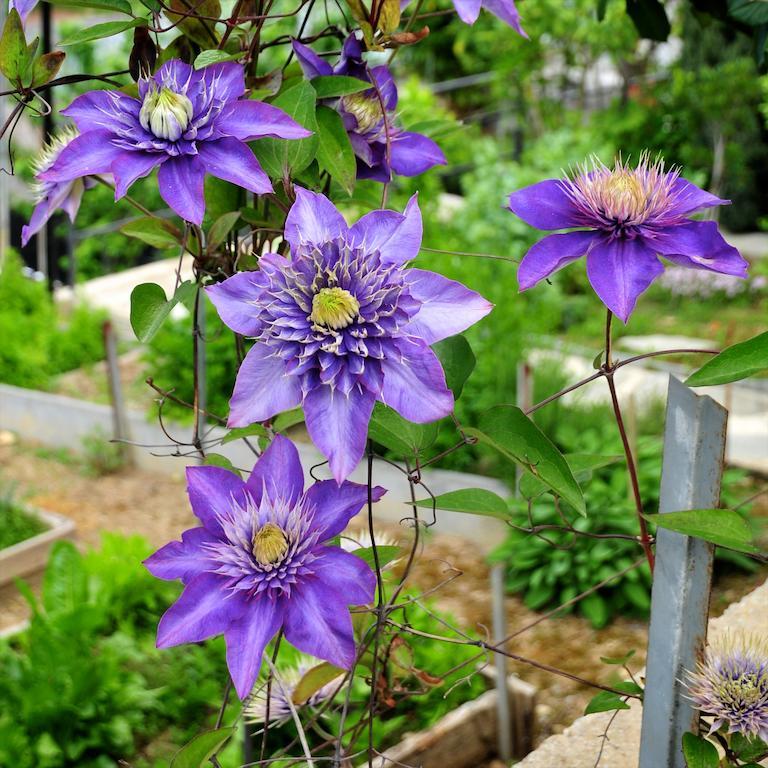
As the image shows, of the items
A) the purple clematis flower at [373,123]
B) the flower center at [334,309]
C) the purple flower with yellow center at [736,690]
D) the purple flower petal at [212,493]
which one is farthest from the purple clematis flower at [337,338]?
the purple flower with yellow center at [736,690]

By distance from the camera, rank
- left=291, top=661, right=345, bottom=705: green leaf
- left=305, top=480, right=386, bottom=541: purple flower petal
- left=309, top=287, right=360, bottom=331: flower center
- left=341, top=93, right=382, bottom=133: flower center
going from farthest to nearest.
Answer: left=291, top=661, right=345, bottom=705: green leaf < left=341, top=93, right=382, bottom=133: flower center < left=305, top=480, right=386, bottom=541: purple flower petal < left=309, top=287, right=360, bottom=331: flower center

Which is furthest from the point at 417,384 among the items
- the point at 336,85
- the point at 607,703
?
the point at 607,703

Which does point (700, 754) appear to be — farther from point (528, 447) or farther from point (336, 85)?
point (336, 85)

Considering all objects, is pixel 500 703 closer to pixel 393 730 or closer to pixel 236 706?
pixel 393 730

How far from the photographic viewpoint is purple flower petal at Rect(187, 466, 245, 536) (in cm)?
62

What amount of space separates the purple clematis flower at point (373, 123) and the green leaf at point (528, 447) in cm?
23

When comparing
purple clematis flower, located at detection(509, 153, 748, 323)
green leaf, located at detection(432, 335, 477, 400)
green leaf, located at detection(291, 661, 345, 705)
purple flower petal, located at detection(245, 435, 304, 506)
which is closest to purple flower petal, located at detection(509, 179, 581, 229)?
purple clematis flower, located at detection(509, 153, 748, 323)

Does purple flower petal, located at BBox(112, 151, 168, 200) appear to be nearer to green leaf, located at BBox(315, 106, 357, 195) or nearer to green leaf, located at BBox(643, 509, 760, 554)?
green leaf, located at BBox(315, 106, 357, 195)

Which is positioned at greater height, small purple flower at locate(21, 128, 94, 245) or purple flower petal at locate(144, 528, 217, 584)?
small purple flower at locate(21, 128, 94, 245)

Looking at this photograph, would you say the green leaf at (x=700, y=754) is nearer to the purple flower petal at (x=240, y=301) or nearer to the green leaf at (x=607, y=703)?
the green leaf at (x=607, y=703)

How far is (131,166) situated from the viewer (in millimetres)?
574

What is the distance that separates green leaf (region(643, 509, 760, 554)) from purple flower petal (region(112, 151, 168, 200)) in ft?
1.22

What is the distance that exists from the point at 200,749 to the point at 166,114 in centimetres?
41

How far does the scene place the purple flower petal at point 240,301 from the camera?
1.77 ft
